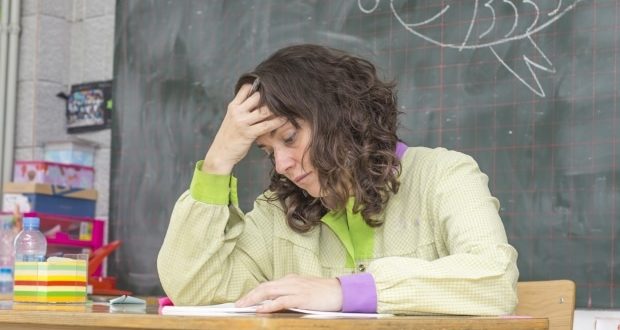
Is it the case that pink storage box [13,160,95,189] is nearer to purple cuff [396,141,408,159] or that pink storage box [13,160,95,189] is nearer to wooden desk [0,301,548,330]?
purple cuff [396,141,408,159]

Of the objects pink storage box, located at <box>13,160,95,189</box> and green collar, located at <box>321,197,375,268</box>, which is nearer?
green collar, located at <box>321,197,375,268</box>

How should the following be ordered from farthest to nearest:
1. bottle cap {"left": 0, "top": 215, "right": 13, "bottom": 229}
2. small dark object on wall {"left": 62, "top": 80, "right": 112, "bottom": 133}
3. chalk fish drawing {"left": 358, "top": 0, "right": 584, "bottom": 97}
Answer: small dark object on wall {"left": 62, "top": 80, "right": 112, "bottom": 133} < bottle cap {"left": 0, "top": 215, "right": 13, "bottom": 229} < chalk fish drawing {"left": 358, "top": 0, "right": 584, "bottom": 97}

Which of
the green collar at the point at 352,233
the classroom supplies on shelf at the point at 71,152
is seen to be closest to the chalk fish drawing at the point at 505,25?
the green collar at the point at 352,233

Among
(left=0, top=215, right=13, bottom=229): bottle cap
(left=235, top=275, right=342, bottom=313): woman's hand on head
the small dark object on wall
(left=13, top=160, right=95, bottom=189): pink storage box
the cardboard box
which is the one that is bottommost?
(left=0, top=215, right=13, bottom=229): bottle cap

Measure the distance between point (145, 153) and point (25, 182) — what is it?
478 millimetres

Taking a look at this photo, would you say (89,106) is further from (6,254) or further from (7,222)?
(6,254)

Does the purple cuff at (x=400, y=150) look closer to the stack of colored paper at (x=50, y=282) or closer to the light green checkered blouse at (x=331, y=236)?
the light green checkered blouse at (x=331, y=236)

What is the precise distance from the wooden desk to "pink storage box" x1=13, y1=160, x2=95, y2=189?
2.24 metres

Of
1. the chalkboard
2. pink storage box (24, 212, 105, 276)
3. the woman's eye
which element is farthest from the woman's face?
pink storage box (24, 212, 105, 276)

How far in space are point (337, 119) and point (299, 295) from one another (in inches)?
20.1

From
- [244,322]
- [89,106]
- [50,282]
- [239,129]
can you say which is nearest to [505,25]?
[239,129]

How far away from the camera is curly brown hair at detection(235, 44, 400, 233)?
180cm

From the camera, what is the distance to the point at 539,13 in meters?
2.77

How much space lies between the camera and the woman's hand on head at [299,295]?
1391mm
